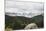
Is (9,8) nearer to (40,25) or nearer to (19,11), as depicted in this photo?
(19,11)

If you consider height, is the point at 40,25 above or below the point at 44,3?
below

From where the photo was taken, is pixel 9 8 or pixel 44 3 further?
pixel 44 3

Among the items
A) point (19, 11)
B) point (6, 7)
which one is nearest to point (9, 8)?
point (6, 7)

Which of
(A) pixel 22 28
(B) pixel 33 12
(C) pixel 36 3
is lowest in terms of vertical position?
(A) pixel 22 28

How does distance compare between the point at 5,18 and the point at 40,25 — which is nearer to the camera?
the point at 5,18

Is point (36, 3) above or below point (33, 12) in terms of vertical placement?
above

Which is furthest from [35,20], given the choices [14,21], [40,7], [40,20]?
[14,21]

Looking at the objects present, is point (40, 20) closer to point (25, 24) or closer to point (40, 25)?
point (40, 25)

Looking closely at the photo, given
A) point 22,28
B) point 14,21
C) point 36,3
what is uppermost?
point 36,3
